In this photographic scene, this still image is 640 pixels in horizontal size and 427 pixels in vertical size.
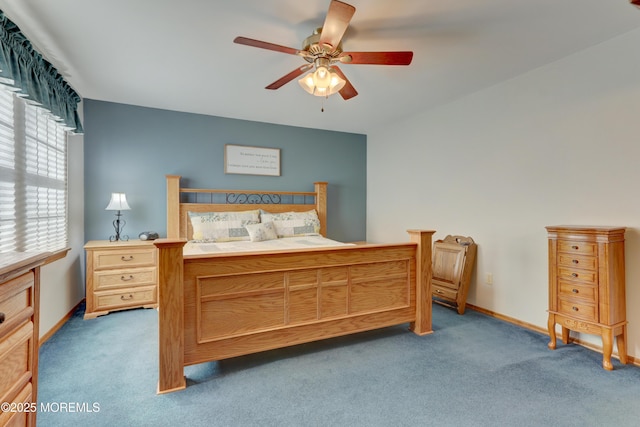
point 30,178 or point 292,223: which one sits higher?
point 30,178

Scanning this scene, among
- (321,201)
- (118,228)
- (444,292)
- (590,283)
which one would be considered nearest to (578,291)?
(590,283)

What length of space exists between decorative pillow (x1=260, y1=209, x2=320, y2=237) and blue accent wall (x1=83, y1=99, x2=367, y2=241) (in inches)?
23.2

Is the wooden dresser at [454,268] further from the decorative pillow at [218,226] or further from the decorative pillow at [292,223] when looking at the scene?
the decorative pillow at [218,226]

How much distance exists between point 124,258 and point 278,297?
2095 millimetres

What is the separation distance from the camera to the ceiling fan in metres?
1.75

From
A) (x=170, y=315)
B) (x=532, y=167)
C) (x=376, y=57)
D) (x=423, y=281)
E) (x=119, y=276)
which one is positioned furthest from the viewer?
(x=119, y=276)

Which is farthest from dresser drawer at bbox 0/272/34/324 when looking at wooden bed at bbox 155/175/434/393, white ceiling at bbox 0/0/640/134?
white ceiling at bbox 0/0/640/134

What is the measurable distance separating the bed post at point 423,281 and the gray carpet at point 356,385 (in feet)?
0.47

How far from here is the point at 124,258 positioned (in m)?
3.27

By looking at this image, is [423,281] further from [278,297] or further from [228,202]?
[228,202]

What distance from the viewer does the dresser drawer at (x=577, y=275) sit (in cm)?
220

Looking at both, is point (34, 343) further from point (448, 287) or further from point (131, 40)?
point (448, 287)

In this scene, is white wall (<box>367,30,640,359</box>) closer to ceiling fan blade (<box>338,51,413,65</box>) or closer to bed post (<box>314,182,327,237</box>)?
bed post (<box>314,182,327,237</box>)

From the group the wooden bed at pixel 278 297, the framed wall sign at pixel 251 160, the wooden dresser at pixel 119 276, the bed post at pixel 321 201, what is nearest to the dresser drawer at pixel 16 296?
the wooden bed at pixel 278 297
